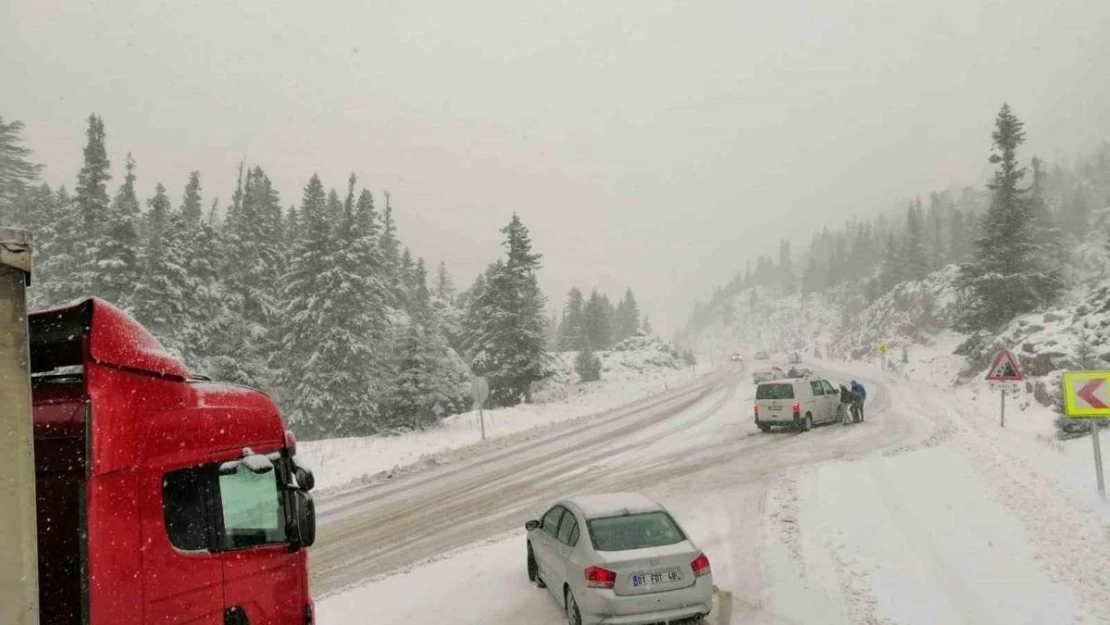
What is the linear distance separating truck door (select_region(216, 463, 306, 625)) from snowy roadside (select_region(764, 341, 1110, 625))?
234 inches

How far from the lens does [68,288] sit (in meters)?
34.0

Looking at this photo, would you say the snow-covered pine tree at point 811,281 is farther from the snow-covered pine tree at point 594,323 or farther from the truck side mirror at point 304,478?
the truck side mirror at point 304,478

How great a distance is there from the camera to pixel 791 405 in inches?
973

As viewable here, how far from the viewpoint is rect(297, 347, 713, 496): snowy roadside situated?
21595 mm

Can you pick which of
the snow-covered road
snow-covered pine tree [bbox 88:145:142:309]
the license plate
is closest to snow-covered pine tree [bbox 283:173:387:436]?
snow-covered pine tree [bbox 88:145:142:309]

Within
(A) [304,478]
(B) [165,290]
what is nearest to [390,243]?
(B) [165,290]

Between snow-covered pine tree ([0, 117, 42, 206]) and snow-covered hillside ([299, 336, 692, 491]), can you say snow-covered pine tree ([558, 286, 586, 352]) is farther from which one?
snow-covered pine tree ([0, 117, 42, 206])

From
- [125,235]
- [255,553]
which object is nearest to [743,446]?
[255,553]

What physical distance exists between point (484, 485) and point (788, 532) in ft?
29.0

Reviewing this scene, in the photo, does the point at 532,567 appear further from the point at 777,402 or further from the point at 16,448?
the point at 777,402

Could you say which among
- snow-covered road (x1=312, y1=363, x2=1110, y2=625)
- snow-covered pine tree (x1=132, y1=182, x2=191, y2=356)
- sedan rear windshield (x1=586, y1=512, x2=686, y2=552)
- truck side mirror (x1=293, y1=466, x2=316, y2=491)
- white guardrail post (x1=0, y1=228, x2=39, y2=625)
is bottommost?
snow-covered road (x1=312, y1=363, x2=1110, y2=625)

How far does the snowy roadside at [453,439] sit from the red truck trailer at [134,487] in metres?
14.1

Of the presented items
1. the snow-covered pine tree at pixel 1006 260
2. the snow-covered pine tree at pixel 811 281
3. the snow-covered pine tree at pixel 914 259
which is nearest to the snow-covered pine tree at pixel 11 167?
the snow-covered pine tree at pixel 1006 260

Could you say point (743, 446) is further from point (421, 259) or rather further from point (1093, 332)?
point (421, 259)
